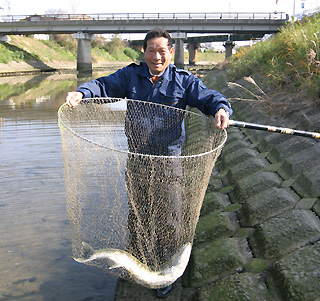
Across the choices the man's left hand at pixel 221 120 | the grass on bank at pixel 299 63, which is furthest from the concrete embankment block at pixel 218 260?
the grass on bank at pixel 299 63

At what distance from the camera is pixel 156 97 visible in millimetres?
2951

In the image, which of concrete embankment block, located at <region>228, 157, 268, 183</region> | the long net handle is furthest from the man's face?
concrete embankment block, located at <region>228, 157, 268, 183</region>

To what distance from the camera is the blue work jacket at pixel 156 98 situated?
2822 millimetres

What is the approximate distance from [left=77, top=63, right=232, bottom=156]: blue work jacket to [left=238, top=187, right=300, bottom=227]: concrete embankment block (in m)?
0.88

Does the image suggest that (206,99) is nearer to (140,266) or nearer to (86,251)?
(140,266)

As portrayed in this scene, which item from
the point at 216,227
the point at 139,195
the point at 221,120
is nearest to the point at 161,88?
the point at 221,120

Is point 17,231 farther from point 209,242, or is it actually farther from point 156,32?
point 156,32

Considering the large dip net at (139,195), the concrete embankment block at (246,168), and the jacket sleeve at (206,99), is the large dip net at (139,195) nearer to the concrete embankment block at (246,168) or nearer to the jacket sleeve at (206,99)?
the jacket sleeve at (206,99)

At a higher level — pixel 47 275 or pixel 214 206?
pixel 214 206

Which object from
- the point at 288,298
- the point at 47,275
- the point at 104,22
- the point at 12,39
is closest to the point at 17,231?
the point at 47,275

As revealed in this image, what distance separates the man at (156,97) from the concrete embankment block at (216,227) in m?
0.56

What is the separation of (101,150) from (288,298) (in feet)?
4.66

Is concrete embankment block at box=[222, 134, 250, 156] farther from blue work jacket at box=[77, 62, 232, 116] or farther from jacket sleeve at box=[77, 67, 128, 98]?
jacket sleeve at box=[77, 67, 128, 98]

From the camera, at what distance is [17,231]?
4035 mm
